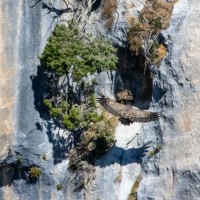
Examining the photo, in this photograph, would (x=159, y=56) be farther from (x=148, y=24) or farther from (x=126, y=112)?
(x=126, y=112)

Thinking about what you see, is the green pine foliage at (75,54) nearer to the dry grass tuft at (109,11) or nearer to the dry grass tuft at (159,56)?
the dry grass tuft at (109,11)

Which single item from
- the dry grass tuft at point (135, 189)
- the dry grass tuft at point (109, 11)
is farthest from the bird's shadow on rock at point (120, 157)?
the dry grass tuft at point (109, 11)

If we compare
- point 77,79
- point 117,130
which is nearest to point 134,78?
point 117,130

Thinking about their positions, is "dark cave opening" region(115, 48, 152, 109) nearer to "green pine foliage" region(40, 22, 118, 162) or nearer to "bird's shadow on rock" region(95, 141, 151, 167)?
"green pine foliage" region(40, 22, 118, 162)

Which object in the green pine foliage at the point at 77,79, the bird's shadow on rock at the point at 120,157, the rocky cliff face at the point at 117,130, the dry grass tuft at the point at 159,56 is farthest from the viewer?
the bird's shadow on rock at the point at 120,157

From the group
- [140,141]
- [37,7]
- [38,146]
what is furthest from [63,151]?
[37,7]

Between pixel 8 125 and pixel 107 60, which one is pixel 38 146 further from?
pixel 107 60
